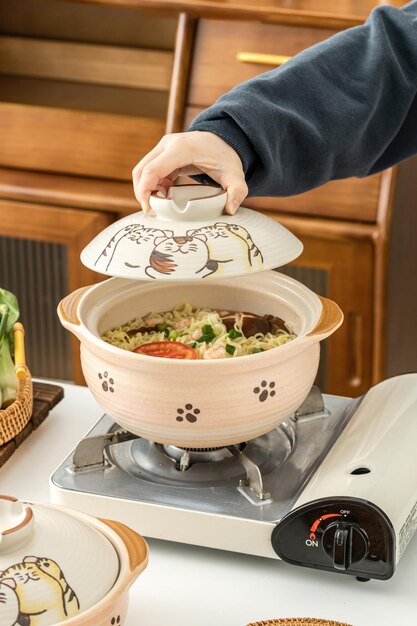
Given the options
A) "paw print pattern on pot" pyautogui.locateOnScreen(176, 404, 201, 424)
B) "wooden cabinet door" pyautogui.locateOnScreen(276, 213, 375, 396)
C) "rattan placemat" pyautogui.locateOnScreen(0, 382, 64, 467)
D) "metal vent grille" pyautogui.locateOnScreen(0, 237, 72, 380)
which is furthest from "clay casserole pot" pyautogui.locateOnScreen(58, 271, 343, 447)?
"metal vent grille" pyautogui.locateOnScreen(0, 237, 72, 380)

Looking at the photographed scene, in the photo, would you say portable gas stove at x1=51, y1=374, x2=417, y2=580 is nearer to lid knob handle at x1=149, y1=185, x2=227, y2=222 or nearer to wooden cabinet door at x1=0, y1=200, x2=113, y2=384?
lid knob handle at x1=149, y1=185, x2=227, y2=222

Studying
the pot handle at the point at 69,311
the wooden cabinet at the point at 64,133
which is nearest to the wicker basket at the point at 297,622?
the pot handle at the point at 69,311

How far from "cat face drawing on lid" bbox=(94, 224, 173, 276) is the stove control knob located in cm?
37

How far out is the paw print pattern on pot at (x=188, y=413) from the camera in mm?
1122

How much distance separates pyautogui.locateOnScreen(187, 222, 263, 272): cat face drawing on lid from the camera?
112 centimetres

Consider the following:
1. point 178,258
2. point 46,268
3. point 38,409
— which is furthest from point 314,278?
point 178,258

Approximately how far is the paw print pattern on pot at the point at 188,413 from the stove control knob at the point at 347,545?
200 mm

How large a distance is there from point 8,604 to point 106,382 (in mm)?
390

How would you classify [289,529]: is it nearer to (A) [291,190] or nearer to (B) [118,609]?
(B) [118,609]

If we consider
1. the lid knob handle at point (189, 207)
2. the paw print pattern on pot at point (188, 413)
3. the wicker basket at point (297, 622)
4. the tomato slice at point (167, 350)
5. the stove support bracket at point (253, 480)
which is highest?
the lid knob handle at point (189, 207)

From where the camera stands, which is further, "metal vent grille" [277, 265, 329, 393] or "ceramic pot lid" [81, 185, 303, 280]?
"metal vent grille" [277, 265, 329, 393]

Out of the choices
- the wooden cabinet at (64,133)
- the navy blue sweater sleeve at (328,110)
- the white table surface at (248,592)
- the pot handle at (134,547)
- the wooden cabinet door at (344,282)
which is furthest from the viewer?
the wooden cabinet at (64,133)

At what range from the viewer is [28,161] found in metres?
2.66

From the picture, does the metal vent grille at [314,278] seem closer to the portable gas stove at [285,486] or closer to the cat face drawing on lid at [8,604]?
the portable gas stove at [285,486]
